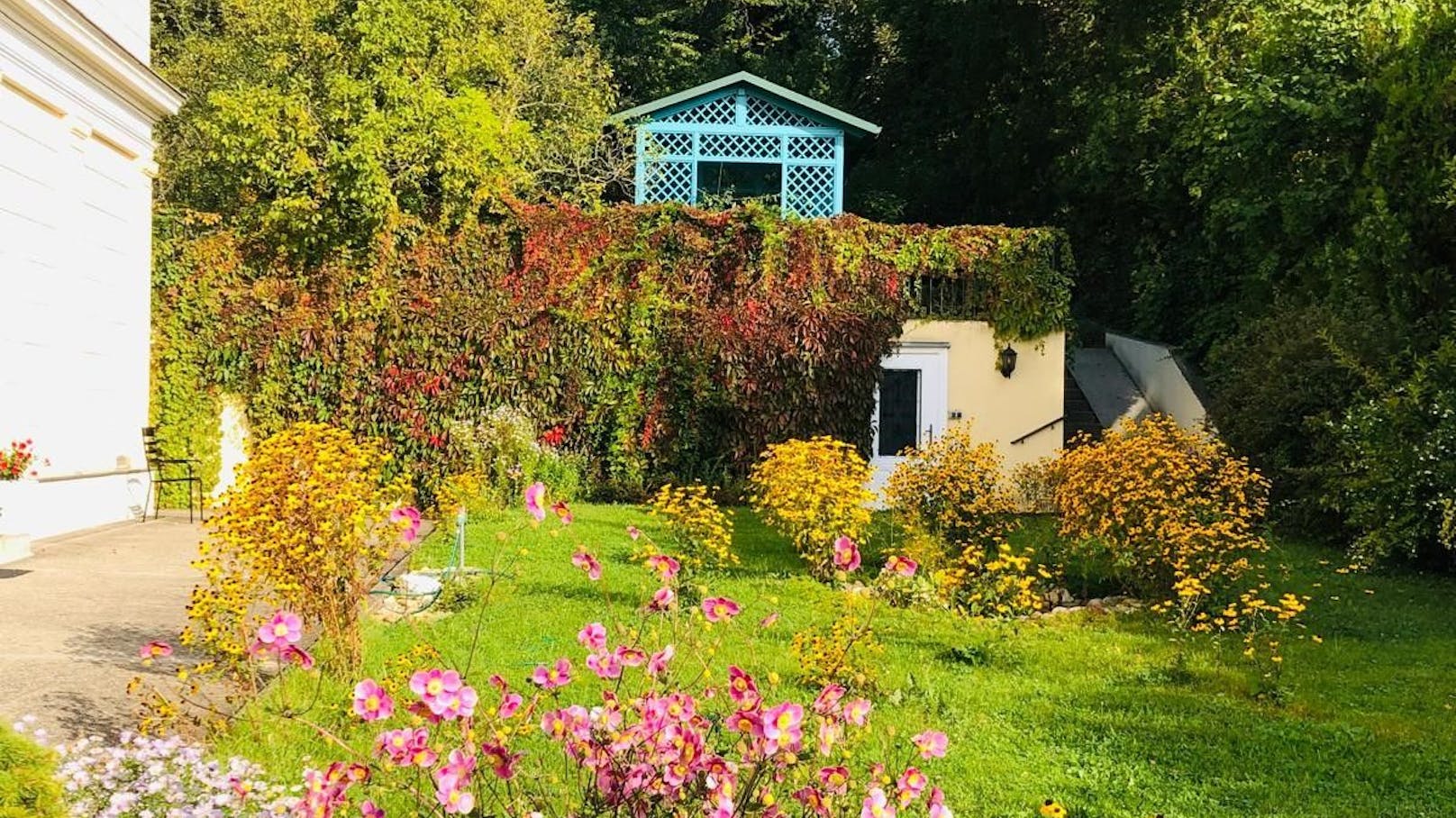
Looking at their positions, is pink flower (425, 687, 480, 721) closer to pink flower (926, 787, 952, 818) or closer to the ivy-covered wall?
pink flower (926, 787, 952, 818)

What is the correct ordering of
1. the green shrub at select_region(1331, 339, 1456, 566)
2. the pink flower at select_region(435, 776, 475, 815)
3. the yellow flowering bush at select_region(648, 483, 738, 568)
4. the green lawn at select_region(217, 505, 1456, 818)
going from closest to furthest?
the pink flower at select_region(435, 776, 475, 815) < the green lawn at select_region(217, 505, 1456, 818) < the yellow flowering bush at select_region(648, 483, 738, 568) < the green shrub at select_region(1331, 339, 1456, 566)

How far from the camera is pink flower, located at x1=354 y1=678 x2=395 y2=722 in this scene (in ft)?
7.55

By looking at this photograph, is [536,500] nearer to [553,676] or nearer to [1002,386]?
[553,676]

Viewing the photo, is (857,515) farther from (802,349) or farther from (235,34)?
(235,34)

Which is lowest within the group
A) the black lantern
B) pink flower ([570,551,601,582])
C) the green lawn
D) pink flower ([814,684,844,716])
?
the green lawn

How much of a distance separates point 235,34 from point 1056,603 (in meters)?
17.9

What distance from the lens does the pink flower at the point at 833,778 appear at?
7.77ft

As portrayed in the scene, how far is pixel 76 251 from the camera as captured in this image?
11070mm

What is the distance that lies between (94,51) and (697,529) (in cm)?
797

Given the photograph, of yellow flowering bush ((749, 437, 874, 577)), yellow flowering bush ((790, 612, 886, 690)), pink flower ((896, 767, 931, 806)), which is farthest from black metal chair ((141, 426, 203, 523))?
pink flower ((896, 767, 931, 806))

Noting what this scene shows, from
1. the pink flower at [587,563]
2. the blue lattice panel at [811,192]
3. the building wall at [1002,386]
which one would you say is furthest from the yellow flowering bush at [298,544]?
the blue lattice panel at [811,192]

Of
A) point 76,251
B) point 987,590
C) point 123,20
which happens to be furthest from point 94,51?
point 987,590

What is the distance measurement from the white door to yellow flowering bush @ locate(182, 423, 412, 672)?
32.9 feet

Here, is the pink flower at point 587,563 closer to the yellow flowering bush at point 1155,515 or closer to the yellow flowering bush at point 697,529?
the yellow flowering bush at point 697,529
